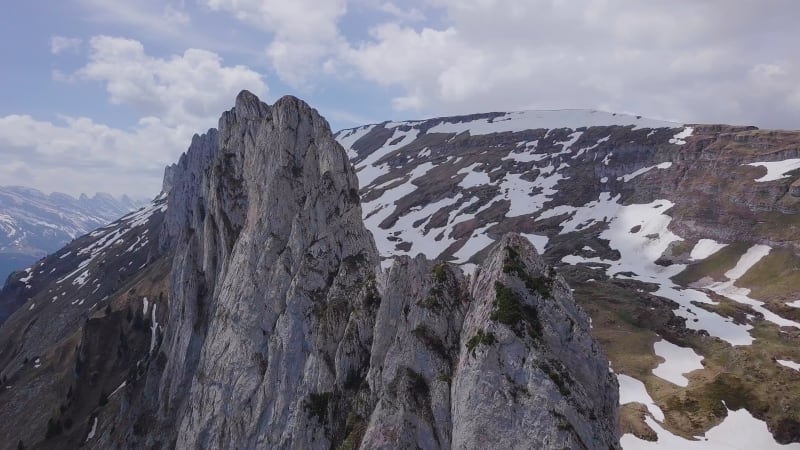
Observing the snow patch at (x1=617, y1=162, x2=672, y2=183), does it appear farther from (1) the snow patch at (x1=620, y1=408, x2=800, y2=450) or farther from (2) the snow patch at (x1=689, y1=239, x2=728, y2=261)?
(1) the snow patch at (x1=620, y1=408, x2=800, y2=450)

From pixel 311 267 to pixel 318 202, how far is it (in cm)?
843

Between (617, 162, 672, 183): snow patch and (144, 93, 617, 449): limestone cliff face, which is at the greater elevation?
(144, 93, 617, 449): limestone cliff face

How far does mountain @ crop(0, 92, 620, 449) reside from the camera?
2358cm

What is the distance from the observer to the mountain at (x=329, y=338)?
77.4ft

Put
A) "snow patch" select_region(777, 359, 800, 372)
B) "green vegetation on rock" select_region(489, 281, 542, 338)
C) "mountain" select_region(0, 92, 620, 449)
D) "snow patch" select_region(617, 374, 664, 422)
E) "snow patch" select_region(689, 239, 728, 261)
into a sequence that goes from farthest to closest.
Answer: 1. "snow patch" select_region(689, 239, 728, 261)
2. "snow patch" select_region(777, 359, 800, 372)
3. "snow patch" select_region(617, 374, 664, 422)
4. "green vegetation on rock" select_region(489, 281, 542, 338)
5. "mountain" select_region(0, 92, 620, 449)

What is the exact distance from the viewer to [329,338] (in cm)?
3738

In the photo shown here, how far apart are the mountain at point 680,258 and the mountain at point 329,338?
11158 mm

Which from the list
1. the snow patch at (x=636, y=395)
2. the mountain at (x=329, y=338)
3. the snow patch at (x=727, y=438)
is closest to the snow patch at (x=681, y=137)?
the snow patch at (x=636, y=395)

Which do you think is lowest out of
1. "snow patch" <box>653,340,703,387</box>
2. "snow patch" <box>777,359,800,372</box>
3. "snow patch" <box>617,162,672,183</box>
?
"snow patch" <box>777,359,800,372</box>

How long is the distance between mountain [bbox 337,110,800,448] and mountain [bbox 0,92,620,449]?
11.2 m

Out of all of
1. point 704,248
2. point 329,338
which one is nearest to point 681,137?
point 704,248

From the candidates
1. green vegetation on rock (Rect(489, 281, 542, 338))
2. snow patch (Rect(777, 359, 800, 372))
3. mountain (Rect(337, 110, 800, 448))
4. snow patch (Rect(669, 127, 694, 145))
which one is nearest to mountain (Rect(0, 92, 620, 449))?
green vegetation on rock (Rect(489, 281, 542, 338))

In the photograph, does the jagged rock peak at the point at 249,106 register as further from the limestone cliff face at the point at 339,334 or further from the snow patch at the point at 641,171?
the snow patch at the point at 641,171

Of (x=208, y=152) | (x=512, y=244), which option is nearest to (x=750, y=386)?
(x=512, y=244)
